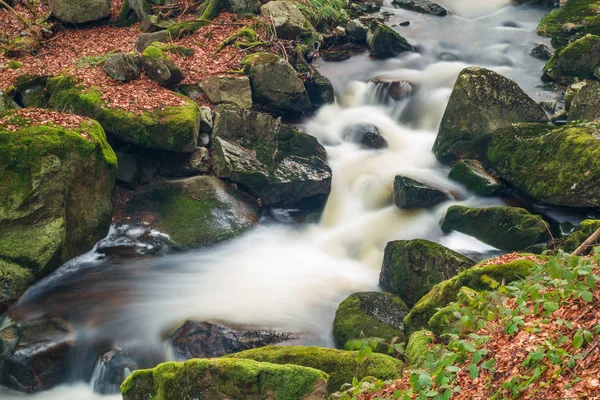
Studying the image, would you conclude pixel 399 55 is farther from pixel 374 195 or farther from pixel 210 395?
pixel 210 395

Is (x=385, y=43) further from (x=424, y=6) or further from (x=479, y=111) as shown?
(x=479, y=111)

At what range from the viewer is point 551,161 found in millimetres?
10305

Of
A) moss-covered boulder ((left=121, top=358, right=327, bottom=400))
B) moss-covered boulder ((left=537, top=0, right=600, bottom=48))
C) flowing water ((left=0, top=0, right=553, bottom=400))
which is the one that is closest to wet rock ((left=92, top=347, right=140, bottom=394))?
flowing water ((left=0, top=0, right=553, bottom=400))

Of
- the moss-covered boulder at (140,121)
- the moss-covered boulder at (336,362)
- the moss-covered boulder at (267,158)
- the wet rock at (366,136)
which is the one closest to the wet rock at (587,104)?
the wet rock at (366,136)

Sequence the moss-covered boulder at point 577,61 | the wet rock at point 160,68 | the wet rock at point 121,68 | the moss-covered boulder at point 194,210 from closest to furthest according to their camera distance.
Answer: the moss-covered boulder at point 194,210 < the wet rock at point 121,68 < the wet rock at point 160,68 < the moss-covered boulder at point 577,61

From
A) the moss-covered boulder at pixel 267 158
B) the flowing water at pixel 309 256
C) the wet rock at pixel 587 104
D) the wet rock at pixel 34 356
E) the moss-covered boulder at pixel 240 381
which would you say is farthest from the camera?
the wet rock at pixel 587 104

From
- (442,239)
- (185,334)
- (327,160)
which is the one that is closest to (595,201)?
(442,239)

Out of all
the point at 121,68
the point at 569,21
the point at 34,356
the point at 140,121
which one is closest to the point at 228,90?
the point at 121,68

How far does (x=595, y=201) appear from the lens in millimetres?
9391

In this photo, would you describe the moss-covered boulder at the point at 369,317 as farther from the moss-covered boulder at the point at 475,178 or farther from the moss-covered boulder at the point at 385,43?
the moss-covered boulder at the point at 385,43

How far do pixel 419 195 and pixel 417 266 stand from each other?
295cm

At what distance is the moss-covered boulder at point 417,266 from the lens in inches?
317

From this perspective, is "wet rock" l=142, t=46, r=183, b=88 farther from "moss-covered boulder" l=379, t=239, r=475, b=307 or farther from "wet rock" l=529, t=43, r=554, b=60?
"wet rock" l=529, t=43, r=554, b=60

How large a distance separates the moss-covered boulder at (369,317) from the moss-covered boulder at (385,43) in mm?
11006
